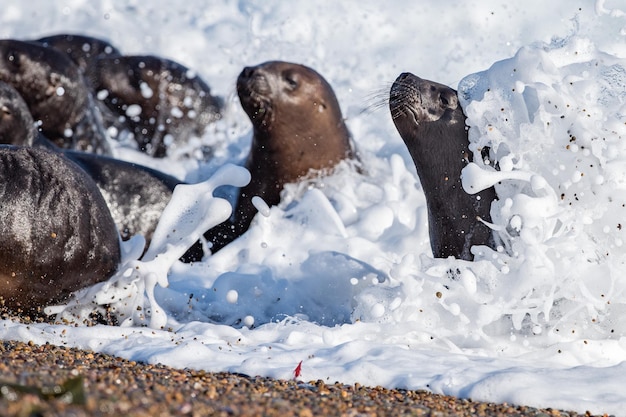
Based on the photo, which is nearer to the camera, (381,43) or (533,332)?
(533,332)

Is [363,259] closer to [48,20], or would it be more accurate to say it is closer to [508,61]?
[508,61]

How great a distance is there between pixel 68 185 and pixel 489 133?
2.47m

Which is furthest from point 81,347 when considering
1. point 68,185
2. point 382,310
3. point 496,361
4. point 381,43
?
point 381,43

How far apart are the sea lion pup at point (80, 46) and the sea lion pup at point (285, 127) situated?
20.4 ft

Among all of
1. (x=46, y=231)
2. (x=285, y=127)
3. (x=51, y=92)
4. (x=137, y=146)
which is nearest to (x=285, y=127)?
(x=285, y=127)

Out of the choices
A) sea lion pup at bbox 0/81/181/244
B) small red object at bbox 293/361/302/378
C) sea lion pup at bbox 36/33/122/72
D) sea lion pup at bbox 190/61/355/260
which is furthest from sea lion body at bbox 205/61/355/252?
sea lion pup at bbox 36/33/122/72

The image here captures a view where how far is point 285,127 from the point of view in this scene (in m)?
9.46

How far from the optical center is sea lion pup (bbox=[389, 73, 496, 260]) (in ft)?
21.2

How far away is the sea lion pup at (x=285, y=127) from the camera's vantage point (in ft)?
30.7

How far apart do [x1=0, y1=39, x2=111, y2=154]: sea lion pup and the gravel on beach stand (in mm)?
6255

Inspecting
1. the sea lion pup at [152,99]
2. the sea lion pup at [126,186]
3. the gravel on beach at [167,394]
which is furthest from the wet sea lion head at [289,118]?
the gravel on beach at [167,394]

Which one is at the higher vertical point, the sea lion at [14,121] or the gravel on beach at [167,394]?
A: the sea lion at [14,121]

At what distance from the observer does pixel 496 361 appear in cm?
525

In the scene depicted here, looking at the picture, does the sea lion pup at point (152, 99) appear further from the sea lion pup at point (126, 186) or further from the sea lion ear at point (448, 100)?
the sea lion ear at point (448, 100)
